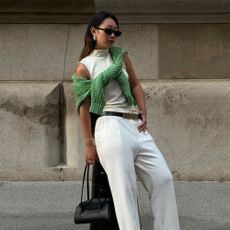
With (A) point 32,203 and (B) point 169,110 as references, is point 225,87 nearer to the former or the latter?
(B) point 169,110

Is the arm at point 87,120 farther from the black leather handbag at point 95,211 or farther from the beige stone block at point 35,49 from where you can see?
the beige stone block at point 35,49

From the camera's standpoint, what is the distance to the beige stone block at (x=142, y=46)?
6539mm

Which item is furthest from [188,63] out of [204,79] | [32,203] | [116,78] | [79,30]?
[116,78]

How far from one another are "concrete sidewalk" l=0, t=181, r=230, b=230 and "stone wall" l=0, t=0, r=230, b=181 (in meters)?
0.29

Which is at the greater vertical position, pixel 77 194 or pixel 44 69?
pixel 44 69

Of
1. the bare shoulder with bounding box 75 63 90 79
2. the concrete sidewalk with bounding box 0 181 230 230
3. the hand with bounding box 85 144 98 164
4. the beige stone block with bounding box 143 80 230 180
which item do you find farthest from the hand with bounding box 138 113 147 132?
the beige stone block with bounding box 143 80 230 180

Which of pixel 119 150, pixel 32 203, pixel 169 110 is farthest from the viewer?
pixel 169 110

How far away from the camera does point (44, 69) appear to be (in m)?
6.61

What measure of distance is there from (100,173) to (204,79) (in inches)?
132

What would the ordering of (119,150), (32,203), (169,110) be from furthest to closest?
(169,110) → (32,203) → (119,150)

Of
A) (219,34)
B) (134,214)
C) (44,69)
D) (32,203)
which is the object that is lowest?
(32,203)

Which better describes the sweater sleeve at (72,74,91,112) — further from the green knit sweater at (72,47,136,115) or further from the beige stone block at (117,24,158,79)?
the beige stone block at (117,24,158,79)

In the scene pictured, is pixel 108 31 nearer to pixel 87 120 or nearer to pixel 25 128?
pixel 87 120

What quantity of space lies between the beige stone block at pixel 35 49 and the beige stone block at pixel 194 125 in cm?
119
